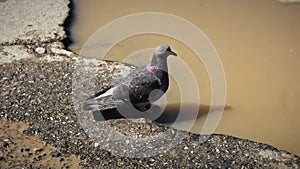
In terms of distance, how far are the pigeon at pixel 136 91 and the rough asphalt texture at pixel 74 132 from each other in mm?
221

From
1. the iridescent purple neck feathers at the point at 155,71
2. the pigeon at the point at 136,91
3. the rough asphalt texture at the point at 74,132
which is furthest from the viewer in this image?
the iridescent purple neck feathers at the point at 155,71

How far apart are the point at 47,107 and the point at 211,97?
6.70ft

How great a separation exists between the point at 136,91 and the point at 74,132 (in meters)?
0.83

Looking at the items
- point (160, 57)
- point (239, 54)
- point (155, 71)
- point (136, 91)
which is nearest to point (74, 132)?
point (136, 91)

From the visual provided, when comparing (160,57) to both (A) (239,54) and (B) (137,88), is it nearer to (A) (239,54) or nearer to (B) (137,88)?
(B) (137,88)

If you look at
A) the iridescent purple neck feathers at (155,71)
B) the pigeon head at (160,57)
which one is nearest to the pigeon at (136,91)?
the iridescent purple neck feathers at (155,71)

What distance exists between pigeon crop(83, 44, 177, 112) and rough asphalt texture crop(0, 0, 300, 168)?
0.22 meters

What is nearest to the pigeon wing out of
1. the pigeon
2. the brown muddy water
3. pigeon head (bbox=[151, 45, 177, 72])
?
the pigeon

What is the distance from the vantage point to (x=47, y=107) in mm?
4648

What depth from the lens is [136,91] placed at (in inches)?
181

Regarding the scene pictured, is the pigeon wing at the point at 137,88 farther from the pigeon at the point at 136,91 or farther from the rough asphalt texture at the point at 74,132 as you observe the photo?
the rough asphalt texture at the point at 74,132

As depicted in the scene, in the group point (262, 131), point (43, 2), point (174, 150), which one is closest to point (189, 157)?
point (174, 150)

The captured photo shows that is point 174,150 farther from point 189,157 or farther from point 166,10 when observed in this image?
point 166,10

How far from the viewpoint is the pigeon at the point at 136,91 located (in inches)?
181
